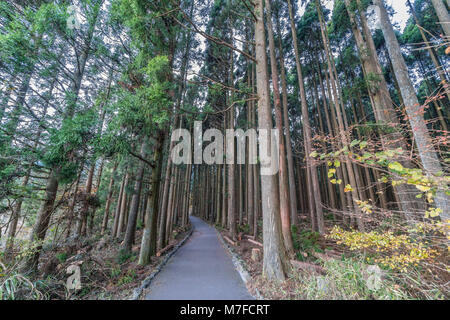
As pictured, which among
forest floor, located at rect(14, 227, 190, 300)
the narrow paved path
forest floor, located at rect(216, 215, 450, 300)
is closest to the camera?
forest floor, located at rect(216, 215, 450, 300)

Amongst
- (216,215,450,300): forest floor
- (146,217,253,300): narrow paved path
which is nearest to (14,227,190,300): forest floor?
(146,217,253,300): narrow paved path

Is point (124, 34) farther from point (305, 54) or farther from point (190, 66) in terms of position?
point (305, 54)

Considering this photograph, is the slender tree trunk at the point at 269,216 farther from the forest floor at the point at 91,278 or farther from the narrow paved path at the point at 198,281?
the forest floor at the point at 91,278

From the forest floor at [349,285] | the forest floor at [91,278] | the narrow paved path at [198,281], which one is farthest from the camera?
the forest floor at [91,278]

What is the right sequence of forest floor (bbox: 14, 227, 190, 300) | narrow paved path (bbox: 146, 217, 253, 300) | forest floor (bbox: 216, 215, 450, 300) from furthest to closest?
1. forest floor (bbox: 14, 227, 190, 300)
2. narrow paved path (bbox: 146, 217, 253, 300)
3. forest floor (bbox: 216, 215, 450, 300)

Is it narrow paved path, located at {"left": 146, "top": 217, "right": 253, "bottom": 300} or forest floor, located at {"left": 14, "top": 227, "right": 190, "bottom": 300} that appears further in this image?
forest floor, located at {"left": 14, "top": 227, "right": 190, "bottom": 300}

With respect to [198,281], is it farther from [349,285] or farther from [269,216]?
[349,285]

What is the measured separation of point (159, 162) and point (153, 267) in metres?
3.39

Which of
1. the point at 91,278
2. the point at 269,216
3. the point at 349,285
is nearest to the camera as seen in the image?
the point at 349,285

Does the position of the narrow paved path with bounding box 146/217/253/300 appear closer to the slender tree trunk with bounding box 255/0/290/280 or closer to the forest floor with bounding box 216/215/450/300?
the forest floor with bounding box 216/215/450/300

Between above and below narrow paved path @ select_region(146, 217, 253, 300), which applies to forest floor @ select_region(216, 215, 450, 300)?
above

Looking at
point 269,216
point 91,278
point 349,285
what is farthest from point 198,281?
point 91,278

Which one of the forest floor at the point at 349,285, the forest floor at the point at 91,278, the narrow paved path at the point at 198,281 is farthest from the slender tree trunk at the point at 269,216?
the forest floor at the point at 91,278

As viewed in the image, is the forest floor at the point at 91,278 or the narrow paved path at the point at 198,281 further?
the forest floor at the point at 91,278
